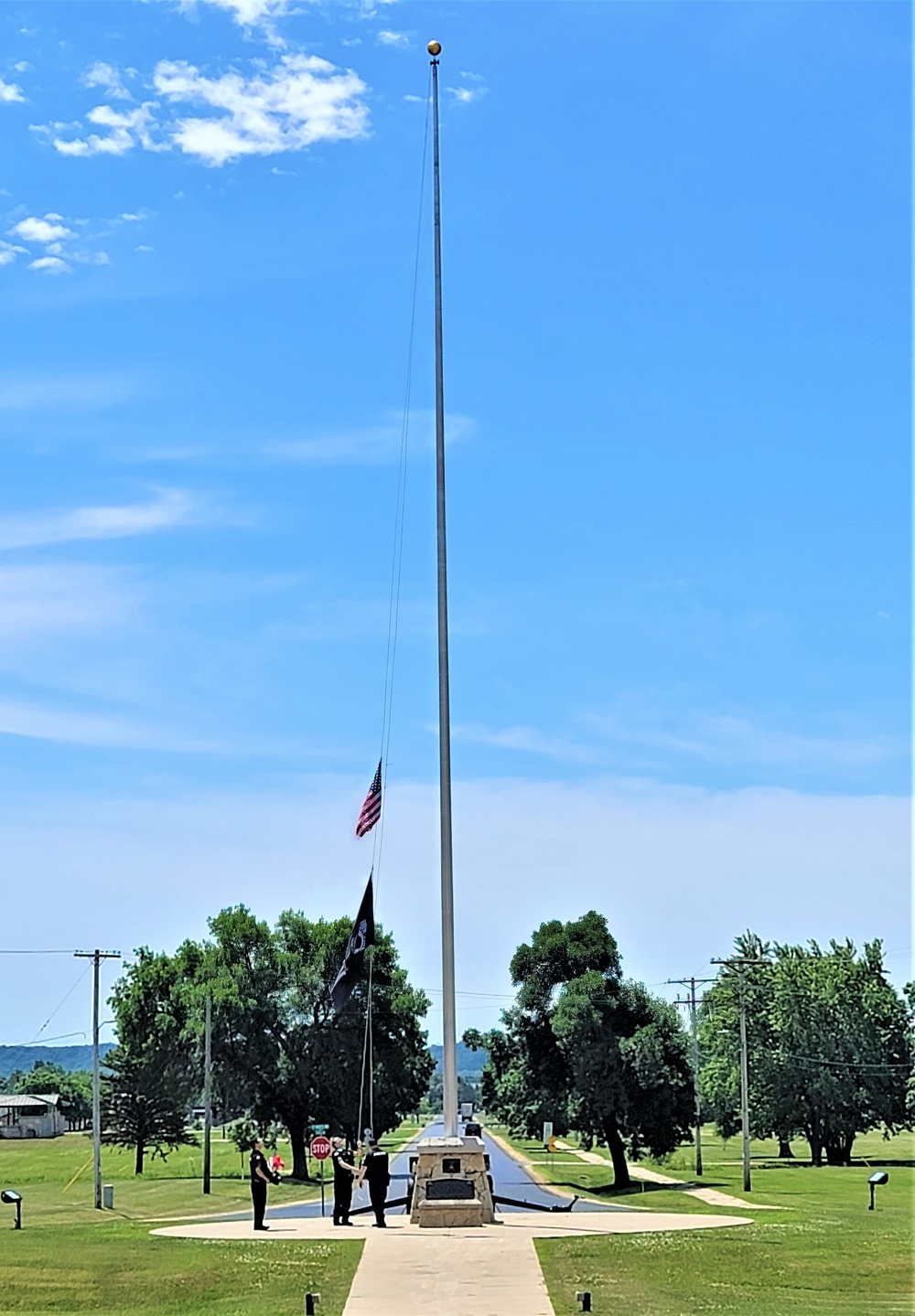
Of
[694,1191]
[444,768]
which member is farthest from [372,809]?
[694,1191]

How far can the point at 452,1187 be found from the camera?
2912cm

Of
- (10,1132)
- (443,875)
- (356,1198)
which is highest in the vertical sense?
(443,875)

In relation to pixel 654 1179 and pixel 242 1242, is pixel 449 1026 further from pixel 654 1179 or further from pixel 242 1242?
pixel 654 1179

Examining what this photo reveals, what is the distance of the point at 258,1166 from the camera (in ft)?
100

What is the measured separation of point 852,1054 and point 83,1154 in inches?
1904

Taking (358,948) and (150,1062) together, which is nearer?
(358,948)

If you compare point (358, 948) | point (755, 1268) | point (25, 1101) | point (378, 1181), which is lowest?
point (25, 1101)

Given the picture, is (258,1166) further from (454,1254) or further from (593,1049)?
(593,1049)

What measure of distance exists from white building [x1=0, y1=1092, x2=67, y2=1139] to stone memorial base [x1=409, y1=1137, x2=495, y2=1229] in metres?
116

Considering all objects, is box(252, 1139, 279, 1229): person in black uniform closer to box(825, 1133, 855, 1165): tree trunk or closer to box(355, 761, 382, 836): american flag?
box(355, 761, 382, 836): american flag

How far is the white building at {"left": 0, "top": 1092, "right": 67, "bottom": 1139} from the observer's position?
13788 centimetres

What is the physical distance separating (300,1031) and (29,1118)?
82.7 metres

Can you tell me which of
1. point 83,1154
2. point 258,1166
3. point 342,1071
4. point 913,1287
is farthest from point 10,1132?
point 913,1287

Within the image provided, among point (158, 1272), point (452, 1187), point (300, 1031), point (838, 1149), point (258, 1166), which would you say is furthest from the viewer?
point (838, 1149)
